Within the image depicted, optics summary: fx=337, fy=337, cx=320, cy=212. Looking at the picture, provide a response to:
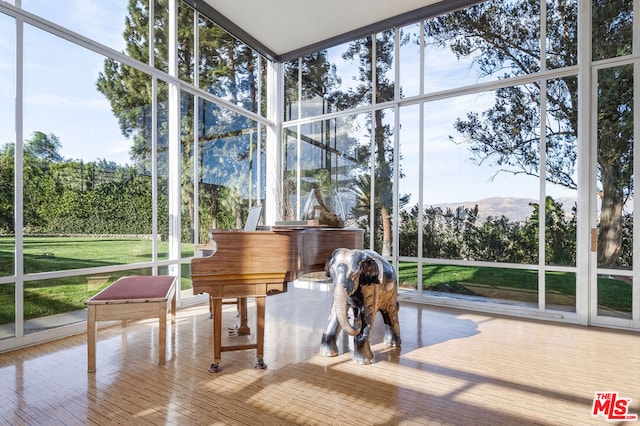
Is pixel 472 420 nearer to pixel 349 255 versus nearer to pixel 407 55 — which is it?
pixel 349 255

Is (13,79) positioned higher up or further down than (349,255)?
higher up

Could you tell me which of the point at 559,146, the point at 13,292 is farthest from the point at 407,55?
→ the point at 13,292

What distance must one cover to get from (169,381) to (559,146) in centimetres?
509

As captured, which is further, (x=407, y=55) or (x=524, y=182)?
(x=407, y=55)

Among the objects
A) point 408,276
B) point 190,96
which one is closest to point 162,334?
point 190,96

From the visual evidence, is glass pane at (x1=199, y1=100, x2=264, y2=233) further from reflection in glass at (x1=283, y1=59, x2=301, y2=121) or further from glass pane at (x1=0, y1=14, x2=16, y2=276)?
glass pane at (x1=0, y1=14, x2=16, y2=276)

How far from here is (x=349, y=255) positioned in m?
2.88

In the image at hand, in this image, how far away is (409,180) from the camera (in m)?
5.39

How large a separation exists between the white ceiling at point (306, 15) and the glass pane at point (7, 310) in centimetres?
452

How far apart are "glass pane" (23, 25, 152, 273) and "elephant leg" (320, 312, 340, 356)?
9.02 ft

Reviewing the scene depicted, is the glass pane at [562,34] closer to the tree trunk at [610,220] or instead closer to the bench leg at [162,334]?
the tree trunk at [610,220]

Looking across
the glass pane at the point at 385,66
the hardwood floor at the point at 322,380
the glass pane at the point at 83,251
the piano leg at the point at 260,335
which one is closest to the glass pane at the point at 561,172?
the hardwood floor at the point at 322,380

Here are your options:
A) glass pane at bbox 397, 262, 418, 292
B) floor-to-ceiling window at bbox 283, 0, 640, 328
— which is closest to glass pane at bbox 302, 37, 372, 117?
floor-to-ceiling window at bbox 283, 0, 640, 328

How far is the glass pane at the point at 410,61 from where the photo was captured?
5371mm
